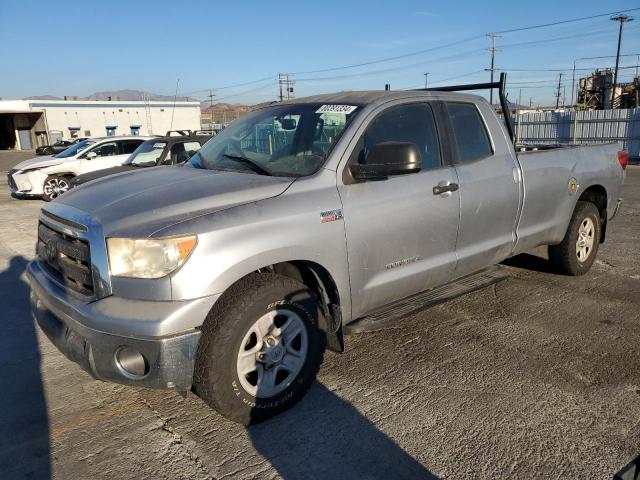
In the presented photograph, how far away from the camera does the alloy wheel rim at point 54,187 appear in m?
13.5

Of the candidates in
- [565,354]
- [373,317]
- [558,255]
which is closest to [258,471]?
[373,317]

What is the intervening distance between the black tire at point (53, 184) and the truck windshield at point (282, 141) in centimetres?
1081

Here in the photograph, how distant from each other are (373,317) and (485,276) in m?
1.60

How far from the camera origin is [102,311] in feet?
8.81

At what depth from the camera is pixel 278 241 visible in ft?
9.67

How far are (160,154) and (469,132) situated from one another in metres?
8.42

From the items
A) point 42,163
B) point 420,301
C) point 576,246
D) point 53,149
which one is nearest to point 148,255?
point 420,301

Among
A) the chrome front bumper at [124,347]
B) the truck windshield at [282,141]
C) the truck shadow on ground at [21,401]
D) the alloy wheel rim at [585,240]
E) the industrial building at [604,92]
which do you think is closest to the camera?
the chrome front bumper at [124,347]

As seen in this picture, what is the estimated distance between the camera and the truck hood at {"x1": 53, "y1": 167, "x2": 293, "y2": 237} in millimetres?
2797

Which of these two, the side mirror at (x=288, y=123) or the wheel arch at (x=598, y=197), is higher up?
the side mirror at (x=288, y=123)

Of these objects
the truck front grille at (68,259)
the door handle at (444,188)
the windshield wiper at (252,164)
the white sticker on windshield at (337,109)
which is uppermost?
the white sticker on windshield at (337,109)

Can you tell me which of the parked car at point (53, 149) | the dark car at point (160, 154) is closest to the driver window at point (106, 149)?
the dark car at point (160, 154)

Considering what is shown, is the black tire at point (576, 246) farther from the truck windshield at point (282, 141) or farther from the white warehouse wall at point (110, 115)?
the white warehouse wall at point (110, 115)

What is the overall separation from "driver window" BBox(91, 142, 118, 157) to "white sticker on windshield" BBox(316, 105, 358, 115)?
1179 centimetres
